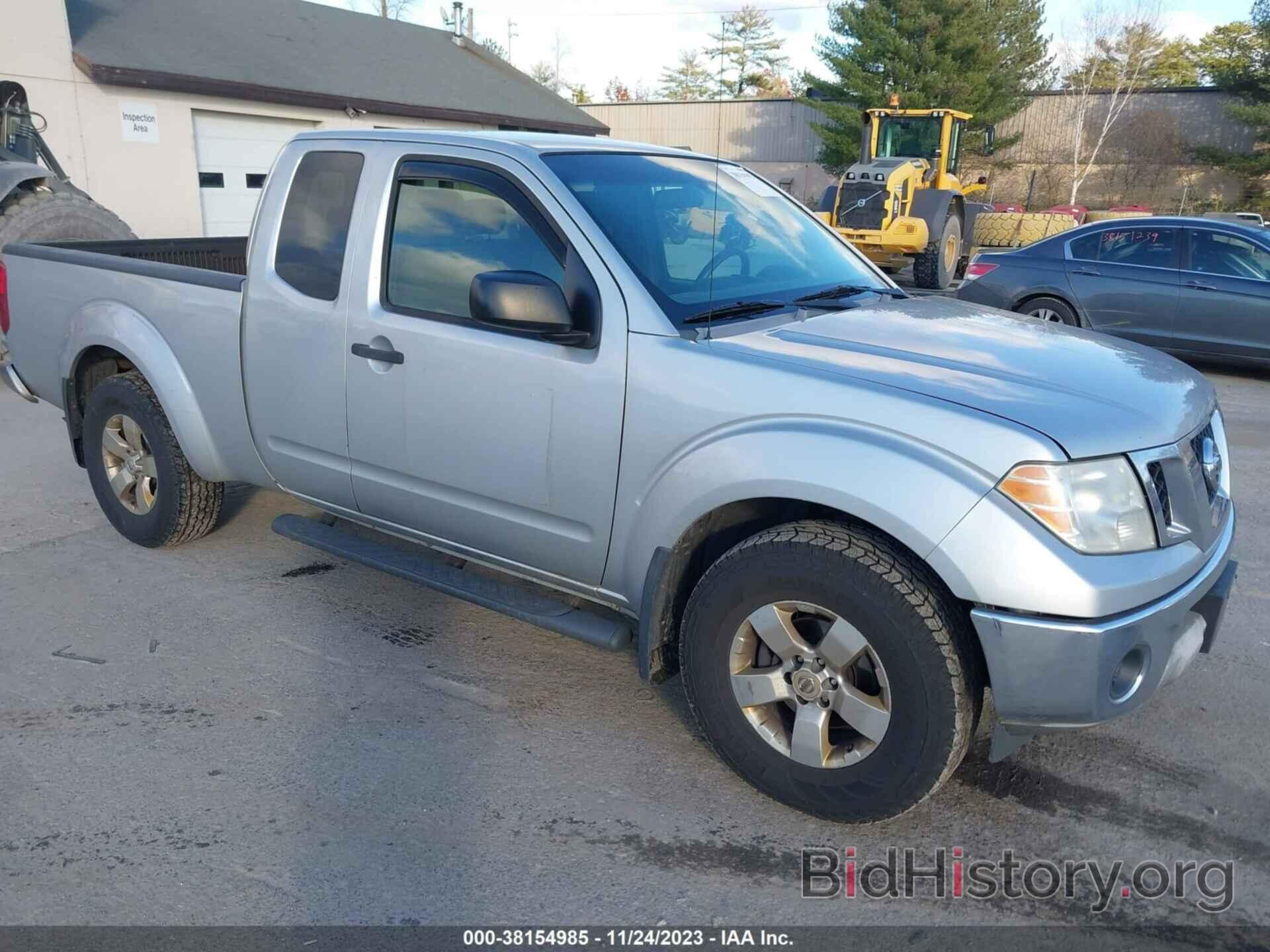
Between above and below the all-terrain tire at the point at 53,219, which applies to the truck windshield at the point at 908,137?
above

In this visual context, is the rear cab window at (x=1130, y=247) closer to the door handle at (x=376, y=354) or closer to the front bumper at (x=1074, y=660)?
the front bumper at (x=1074, y=660)

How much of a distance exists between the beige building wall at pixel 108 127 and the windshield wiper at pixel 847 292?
34.3 feet


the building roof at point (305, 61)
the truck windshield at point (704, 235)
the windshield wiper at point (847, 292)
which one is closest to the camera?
the truck windshield at point (704, 235)

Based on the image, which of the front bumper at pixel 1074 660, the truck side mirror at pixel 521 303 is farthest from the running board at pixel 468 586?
the front bumper at pixel 1074 660

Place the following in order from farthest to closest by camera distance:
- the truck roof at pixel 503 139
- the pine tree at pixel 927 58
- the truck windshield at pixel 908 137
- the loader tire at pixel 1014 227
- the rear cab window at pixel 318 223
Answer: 1. the pine tree at pixel 927 58
2. the loader tire at pixel 1014 227
3. the truck windshield at pixel 908 137
4. the rear cab window at pixel 318 223
5. the truck roof at pixel 503 139

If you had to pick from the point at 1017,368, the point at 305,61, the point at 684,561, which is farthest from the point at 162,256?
the point at 305,61

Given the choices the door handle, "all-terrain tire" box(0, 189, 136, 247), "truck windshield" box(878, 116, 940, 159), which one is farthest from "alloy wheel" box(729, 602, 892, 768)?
"truck windshield" box(878, 116, 940, 159)

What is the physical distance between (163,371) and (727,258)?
259 centimetres

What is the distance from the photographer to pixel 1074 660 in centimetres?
258

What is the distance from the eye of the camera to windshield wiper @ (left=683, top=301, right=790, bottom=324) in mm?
3289

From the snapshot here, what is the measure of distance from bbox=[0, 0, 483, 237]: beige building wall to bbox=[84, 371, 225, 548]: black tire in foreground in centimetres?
912

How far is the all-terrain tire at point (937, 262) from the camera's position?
648 inches

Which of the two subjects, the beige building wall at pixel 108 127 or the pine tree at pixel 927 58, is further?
the pine tree at pixel 927 58

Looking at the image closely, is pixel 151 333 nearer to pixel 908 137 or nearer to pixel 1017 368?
pixel 1017 368
